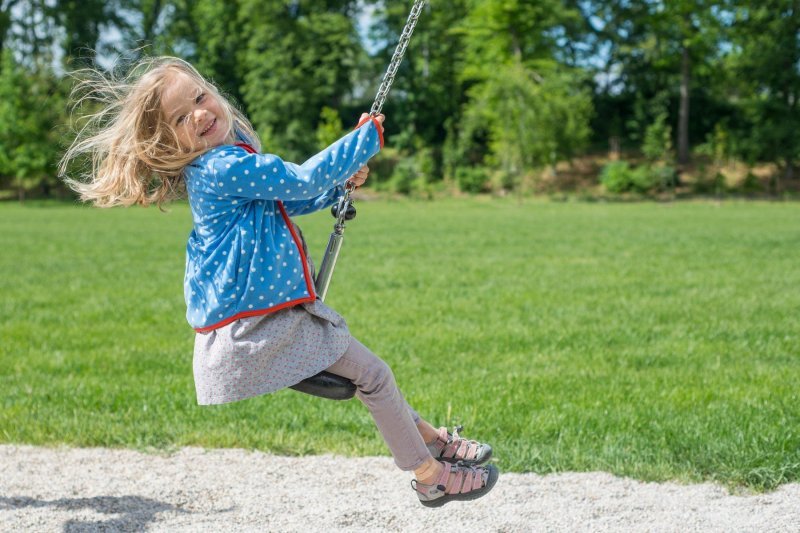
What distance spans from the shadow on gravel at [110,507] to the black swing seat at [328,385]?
4.07 feet

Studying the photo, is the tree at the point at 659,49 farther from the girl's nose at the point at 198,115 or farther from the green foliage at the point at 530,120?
the girl's nose at the point at 198,115

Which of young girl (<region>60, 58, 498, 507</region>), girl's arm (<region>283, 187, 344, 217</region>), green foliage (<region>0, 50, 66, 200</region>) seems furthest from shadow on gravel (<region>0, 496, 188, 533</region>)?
green foliage (<region>0, 50, 66, 200</region>)

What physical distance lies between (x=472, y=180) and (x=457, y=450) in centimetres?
4470

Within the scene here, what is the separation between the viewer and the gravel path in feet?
12.5

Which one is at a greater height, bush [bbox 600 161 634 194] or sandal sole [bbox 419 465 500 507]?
bush [bbox 600 161 634 194]

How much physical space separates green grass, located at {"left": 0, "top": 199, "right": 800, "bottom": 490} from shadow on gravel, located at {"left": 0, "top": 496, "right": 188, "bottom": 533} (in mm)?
905

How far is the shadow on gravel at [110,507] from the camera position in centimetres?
380

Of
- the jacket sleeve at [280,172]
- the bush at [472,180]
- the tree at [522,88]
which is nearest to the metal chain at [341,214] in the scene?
the jacket sleeve at [280,172]

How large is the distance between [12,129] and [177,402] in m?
43.3

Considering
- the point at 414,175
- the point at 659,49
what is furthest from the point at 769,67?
the point at 414,175

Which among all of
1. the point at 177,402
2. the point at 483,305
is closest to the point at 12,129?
the point at 483,305

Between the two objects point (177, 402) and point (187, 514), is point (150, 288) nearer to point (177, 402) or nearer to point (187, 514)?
point (177, 402)

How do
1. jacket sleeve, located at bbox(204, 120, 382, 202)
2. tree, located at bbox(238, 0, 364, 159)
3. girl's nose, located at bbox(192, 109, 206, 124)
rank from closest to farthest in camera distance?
jacket sleeve, located at bbox(204, 120, 382, 202) < girl's nose, located at bbox(192, 109, 206, 124) < tree, located at bbox(238, 0, 364, 159)

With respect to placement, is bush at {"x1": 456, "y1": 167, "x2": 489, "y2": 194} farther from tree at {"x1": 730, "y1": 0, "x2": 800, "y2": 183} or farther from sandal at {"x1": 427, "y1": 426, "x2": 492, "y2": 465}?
sandal at {"x1": 427, "y1": 426, "x2": 492, "y2": 465}
